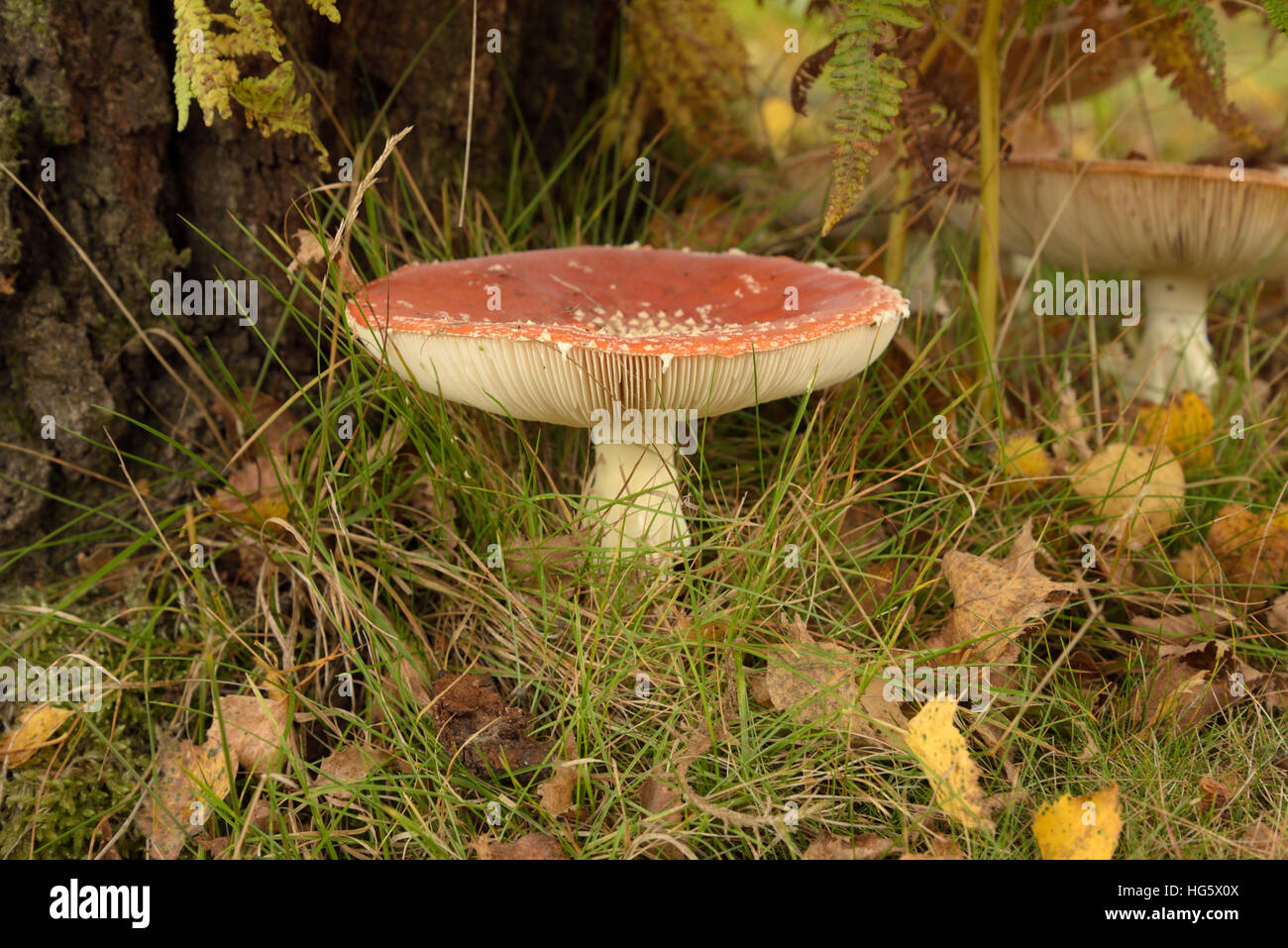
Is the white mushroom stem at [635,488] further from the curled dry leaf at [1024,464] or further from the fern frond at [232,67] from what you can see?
the fern frond at [232,67]

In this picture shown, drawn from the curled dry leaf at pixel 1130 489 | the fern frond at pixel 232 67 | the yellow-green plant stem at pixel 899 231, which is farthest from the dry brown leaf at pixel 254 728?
the yellow-green plant stem at pixel 899 231

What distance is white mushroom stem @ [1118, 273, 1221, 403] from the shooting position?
3674 millimetres

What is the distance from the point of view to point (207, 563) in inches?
110

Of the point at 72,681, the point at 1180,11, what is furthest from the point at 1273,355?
the point at 72,681

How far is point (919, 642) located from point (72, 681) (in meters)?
2.20

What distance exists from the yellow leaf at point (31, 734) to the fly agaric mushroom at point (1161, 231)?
3100 mm

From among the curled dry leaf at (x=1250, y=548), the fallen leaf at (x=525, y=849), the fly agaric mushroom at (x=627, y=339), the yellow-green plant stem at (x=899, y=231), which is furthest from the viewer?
the yellow-green plant stem at (x=899, y=231)

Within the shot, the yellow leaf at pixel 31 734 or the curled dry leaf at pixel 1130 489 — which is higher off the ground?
the curled dry leaf at pixel 1130 489

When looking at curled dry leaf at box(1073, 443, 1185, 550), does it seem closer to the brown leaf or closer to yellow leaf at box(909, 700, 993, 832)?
yellow leaf at box(909, 700, 993, 832)

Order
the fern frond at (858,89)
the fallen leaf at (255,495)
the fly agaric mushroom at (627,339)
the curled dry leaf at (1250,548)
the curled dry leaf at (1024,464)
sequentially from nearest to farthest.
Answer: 1. the fly agaric mushroom at (627,339)
2. the fern frond at (858,89)
3. the curled dry leaf at (1250,548)
4. the fallen leaf at (255,495)
5. the curled dry leaf at (1024,464)

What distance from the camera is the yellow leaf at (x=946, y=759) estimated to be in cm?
206

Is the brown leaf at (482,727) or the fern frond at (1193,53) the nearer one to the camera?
the brown leaf at (482,727)

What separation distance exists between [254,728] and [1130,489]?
2504 millimetres

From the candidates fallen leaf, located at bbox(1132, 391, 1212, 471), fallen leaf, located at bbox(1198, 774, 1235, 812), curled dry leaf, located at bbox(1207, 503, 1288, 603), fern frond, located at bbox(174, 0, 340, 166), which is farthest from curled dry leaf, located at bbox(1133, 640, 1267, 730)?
fern frond, located at bbox(174, 0, 340, 166)
